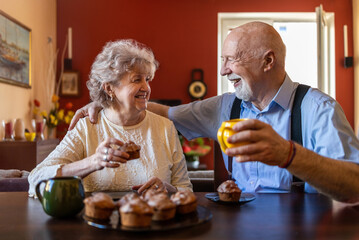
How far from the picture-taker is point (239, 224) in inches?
37.0

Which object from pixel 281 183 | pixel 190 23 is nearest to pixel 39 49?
pixel 190 23

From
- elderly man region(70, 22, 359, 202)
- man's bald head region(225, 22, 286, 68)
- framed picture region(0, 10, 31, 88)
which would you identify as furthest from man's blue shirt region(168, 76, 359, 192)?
framed picture region(0, 10, 31, 88)

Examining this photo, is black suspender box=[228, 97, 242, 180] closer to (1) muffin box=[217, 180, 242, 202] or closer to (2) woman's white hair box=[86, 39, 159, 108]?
(2) woman's white hair box=[86, 39, 159, 108]

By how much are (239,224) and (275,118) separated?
876 millimetres

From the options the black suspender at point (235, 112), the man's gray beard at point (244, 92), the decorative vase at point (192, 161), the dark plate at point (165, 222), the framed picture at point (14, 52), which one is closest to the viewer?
the dark plate at point (165, 222)

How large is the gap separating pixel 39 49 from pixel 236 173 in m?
3.87

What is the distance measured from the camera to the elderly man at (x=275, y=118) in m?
1.18

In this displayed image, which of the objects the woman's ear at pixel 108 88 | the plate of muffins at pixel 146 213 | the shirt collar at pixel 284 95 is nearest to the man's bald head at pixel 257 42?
the shirt collar at pixel 284 95

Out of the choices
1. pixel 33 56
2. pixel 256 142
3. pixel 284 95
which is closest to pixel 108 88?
pixel 284 95

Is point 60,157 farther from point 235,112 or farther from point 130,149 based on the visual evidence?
point 235,112

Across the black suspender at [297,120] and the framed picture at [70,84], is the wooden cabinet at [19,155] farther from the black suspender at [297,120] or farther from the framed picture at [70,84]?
the black suspender at [297,120]

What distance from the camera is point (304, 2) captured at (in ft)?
17.9

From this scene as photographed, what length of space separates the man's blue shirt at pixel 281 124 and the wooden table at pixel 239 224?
0.30 metres

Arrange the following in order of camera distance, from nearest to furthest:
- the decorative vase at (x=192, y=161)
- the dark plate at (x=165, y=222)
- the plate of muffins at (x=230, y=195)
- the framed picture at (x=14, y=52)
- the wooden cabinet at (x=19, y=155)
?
the dark plate at (x=165, y=222)
the plate of muffins at (x=230, y=195)
the wooden cabinet at (x=19, y=155)
the framed picture at (x=14, y=52)
the decorative vase at (x=192, y=161)
